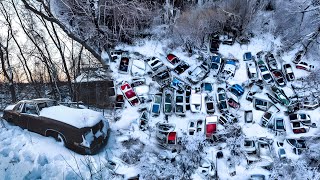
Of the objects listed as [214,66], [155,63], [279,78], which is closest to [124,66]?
[155,63]

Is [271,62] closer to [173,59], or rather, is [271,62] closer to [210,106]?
[210,106]

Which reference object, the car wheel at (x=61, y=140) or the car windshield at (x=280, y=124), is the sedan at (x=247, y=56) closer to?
the car windshield at (x=280, y=124)

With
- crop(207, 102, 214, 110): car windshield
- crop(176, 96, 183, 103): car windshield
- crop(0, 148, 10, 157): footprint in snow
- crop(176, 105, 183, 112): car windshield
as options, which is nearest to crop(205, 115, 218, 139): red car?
crop(207, 102, 214, 110): car windshield

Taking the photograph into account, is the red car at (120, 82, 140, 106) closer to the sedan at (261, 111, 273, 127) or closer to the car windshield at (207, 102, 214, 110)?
the car windshield at (207, 102, 214, 110)

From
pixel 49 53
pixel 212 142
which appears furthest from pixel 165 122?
pixel 49 53

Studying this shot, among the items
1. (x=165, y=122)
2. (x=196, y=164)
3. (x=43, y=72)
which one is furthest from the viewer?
(x=43, y=72)

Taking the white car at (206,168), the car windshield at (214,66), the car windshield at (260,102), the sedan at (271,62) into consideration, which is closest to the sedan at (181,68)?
the car windshield at (214,66)

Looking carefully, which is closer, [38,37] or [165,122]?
[165,122]

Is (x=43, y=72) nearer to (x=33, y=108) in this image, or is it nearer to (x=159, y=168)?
(x=33, y=108)
